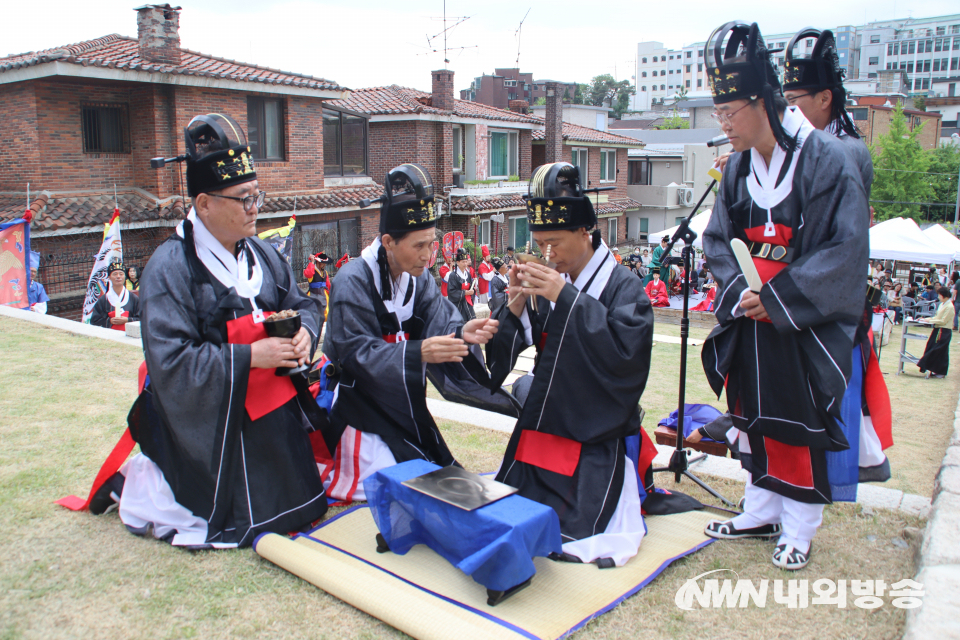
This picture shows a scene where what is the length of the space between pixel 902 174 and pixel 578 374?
129ft

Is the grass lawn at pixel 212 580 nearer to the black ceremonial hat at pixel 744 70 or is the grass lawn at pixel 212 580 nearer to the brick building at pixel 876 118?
the black ceremonial hat at pixel 744 70

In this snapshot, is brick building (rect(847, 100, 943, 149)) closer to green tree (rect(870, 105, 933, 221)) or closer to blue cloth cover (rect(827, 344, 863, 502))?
green tree (rect(870, 105, 933, 221))

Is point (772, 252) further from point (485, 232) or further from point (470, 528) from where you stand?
point (485, 232)

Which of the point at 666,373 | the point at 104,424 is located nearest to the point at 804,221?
the point at 104,424

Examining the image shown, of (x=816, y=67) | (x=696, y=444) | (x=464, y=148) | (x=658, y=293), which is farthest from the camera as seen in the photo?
(x=464, y=148)

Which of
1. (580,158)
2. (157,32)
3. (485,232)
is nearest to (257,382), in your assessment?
(157,32)

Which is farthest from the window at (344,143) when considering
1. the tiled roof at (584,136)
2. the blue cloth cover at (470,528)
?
the blue cloth cover at (470,528)

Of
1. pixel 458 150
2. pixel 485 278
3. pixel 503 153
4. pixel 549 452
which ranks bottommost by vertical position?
pixel 485 278

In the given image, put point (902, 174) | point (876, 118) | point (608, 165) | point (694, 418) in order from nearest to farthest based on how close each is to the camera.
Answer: point (694, 418) → point (608, 165) → point (902, 174) → point (876, 118)

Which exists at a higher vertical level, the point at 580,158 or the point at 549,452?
the point at 580,158

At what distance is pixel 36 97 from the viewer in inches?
535

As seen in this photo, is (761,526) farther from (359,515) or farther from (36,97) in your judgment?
(36,97)

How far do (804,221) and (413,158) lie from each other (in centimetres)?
2085

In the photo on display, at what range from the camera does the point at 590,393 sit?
313cm
